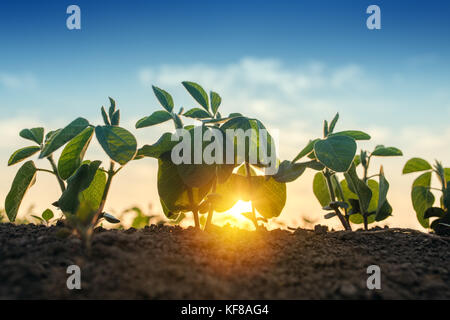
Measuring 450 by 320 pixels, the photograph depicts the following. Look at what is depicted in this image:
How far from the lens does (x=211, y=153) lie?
1451 mm

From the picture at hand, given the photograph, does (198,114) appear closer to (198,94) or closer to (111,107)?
(198,94)

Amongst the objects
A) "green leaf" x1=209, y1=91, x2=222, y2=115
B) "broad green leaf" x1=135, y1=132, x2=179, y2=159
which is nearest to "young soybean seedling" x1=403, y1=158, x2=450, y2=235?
"green leaf" x1=209, y1=91, x2=222, y2=115

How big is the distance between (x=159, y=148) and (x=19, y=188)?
669 mm

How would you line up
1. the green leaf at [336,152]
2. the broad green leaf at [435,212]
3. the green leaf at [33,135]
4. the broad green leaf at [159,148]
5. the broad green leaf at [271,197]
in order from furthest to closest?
the broad green leaf at [435,212] → the broad green leaf at [271,197] → the green leaf at [33,135] → the broad green leaf at [159,148] → the green leaf at [336,152]

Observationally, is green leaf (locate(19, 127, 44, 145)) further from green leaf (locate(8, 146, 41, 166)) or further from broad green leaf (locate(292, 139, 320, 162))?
broad green leaf (locate(292, 139, 320, 162))

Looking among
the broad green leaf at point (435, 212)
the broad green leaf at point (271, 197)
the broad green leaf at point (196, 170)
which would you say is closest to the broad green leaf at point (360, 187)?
the broad green leaf at point (271, 197)

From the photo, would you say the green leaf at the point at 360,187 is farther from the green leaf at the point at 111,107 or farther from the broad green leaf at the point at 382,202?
the green leaf at the point at 111,107

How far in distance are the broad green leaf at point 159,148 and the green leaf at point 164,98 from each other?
122 mm

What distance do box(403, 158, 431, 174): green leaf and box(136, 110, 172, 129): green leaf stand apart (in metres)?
1.48

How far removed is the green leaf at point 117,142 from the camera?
4.28 feet

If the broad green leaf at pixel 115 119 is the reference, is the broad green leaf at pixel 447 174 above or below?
below

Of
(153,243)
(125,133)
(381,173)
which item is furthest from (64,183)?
(381,173)

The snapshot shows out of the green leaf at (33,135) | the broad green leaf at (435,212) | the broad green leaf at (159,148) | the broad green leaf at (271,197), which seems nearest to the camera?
the broad green leaf at (159,148)
